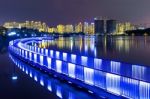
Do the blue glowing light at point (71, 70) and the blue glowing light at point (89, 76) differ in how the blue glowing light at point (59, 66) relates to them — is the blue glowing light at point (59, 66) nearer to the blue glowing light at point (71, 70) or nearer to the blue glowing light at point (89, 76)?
the blue glowing light at point (71, 70)

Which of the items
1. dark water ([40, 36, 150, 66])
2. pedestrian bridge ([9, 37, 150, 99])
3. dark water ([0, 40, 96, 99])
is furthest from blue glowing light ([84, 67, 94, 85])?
dark water ([40, 36, 150, 66])

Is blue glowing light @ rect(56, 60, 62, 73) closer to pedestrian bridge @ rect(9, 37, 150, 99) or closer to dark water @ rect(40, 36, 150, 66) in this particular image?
pedestrian bridge @ rect(9, 37, 150, 99)

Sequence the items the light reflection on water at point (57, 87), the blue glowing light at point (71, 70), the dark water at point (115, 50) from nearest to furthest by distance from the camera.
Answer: the light reflection on water at point (57, 87)
the blue glowing light at point (71, 70)
the dark water at point (115, 50)

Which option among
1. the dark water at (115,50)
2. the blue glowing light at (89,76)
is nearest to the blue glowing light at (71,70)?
the blue glowing light at (89,76)

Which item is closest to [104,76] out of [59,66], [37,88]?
[37,88]

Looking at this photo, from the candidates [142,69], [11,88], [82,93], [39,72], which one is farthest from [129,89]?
[39,72]

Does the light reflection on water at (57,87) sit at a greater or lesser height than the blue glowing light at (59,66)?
lesser

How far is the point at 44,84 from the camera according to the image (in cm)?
1822

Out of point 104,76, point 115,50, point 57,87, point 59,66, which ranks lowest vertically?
point 115,50

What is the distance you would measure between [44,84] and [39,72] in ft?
16.3

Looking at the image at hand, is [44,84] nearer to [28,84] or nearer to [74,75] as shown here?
[28,84]

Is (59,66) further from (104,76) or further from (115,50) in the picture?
(115,50)

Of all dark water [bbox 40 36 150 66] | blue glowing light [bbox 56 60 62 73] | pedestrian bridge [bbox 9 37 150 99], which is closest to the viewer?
pedestrian bridge [bbox 9 37 150 99]

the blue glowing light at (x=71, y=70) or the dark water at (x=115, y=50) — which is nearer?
the blue glowing light at (x=71, y=70)
